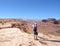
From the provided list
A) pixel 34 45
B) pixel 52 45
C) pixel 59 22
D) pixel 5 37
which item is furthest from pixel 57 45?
pixel 59 22

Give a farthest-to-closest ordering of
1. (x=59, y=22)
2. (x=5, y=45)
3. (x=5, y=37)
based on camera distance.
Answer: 1. (x=59, y=22)
2. (x=5, y=37)
3. (x=5, y=45)

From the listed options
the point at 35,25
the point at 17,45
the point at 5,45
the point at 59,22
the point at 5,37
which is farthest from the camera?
the point at 59,22

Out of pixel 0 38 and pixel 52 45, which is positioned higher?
pixel 0 38

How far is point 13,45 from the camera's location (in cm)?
1104

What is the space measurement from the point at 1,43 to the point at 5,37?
158 cm

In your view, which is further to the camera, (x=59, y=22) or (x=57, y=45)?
(x=59, y=22)

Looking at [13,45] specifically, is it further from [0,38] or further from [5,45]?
[0,38]

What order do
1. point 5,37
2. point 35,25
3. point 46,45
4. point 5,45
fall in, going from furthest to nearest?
point 35,25 < point 46,45 < point 5,37 < point 5,45

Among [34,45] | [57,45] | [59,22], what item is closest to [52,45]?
[57,45]

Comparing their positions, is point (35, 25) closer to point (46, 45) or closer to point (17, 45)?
point (46, 45)

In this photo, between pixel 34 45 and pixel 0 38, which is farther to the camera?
pixel 34 45

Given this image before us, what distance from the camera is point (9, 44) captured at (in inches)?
433

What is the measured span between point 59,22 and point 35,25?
146m

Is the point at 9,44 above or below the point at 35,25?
below
